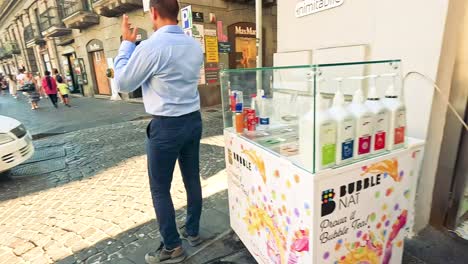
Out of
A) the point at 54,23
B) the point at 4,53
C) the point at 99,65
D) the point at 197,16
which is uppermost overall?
the point at 54,23

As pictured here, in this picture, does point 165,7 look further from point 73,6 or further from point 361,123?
point 73,6

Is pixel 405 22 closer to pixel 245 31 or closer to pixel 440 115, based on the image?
pixel 440 115

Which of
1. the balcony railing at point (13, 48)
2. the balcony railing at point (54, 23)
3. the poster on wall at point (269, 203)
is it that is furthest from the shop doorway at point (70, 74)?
the poster on wall at point (269, 203)

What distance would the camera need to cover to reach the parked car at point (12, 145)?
360 cm

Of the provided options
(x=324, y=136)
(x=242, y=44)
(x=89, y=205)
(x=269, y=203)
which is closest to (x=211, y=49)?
(x=242, y=44)

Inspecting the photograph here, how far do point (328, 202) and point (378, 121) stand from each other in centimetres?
50

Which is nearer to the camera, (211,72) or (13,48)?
(211,72)

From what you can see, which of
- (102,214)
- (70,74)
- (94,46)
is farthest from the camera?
(70,74)

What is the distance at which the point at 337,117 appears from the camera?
125cm

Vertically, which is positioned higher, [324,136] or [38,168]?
[324,136]

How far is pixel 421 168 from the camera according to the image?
199cm

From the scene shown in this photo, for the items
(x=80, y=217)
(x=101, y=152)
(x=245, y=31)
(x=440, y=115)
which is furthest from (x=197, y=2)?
(x=440, y=115)

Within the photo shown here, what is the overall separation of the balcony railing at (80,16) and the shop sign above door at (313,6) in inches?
483

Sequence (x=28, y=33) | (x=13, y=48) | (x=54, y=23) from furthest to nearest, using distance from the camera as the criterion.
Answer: (x=13, y=48) → (x=28, y=33) → (x=54, y=23)
